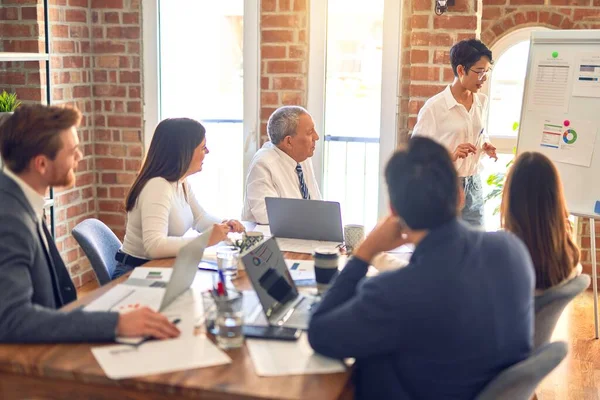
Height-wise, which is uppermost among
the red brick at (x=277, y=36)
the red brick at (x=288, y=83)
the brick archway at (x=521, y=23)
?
the brick archway at (x=521, y=23)

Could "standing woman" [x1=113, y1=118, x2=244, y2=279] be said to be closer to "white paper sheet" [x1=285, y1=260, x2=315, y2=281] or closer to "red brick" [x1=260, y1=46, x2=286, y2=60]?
"white paper sheet" [x1=285, y1=260, x2=315, y2=281]

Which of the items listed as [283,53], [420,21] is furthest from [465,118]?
[283,53]

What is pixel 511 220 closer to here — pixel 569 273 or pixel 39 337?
pixel 569 273

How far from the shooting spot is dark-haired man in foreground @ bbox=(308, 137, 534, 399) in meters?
1.56

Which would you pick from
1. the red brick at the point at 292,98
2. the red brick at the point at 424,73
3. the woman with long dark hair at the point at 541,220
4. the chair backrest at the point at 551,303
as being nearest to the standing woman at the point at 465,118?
the red brick at the point at 424,73

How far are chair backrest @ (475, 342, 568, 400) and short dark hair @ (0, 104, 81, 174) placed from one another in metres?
1.31

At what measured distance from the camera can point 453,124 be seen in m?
3.77

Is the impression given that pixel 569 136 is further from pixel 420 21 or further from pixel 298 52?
pixel 298 52

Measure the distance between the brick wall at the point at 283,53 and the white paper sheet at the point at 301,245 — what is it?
1475mm

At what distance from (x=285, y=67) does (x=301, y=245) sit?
5.34 ft

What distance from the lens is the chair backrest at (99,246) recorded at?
2.74 meters

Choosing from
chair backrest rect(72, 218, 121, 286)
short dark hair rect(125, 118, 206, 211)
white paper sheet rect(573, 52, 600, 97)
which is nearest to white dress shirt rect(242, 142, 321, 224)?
short dark hair rect(125, 118, 206, 211)

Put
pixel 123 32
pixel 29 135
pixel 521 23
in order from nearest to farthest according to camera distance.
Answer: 1. pixel 29 135
2. pixel 123 32
3. pixel 521 23

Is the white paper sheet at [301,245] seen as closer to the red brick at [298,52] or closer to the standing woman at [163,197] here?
the standing woman at [163,197]
